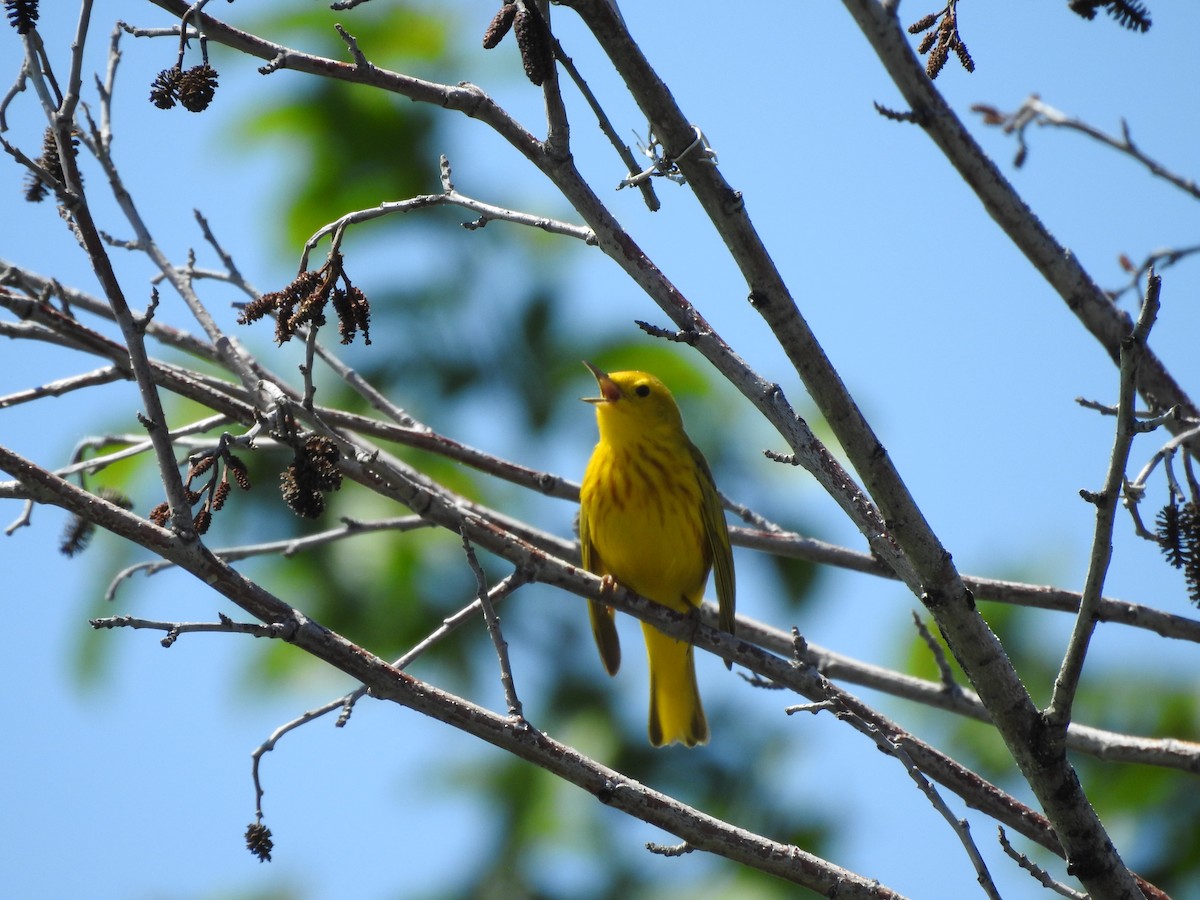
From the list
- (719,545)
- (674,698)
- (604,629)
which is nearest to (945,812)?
(719,545)

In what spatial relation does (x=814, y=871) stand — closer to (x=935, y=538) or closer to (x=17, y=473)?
(x=935, y=538)

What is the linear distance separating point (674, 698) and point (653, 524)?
100cm

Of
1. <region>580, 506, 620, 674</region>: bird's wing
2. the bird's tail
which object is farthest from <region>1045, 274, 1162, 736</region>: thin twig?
the bird's tail

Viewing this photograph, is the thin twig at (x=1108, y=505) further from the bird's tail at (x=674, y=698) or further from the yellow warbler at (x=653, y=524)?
the bird's tail at (x=674, y=698)

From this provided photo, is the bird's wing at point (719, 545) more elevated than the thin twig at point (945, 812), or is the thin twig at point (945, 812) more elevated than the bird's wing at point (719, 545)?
the bird's wing at point (719, 545)

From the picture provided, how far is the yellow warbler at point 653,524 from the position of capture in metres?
6.08

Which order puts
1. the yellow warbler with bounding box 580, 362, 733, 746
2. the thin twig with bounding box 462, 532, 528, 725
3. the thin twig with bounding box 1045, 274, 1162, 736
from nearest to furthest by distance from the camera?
the thin twig with bounding box 1045, 274, 1162, 736, the thin twig with bounding box 462, 532, 528, 725, the yellow warbler with bounding box 580, 362, 733, 746

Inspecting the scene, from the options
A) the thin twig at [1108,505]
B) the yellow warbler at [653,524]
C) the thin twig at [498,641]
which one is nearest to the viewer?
the thin twig at [1108,505]

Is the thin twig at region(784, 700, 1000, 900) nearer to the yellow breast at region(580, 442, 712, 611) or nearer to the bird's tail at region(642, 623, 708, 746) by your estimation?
the yellow breast at region(580, 442, 712, 611)

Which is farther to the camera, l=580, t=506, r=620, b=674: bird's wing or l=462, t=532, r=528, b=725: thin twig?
l=580, t=506, r=620, b=674: bird's wing

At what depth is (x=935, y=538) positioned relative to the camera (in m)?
2.81

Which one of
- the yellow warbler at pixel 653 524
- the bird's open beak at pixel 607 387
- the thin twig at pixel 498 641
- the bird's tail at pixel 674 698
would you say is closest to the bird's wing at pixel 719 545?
the yellow warbler at pixel 653 524

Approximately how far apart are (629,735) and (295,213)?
17.2 ft

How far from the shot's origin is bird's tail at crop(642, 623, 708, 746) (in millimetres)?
Answer: 6410
